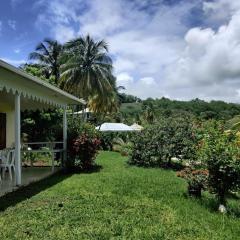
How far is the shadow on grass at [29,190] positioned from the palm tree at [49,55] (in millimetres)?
29417

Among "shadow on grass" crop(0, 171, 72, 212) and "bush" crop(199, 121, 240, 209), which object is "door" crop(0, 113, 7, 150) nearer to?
"shadow on grass" crop(0, 171, 72, 212)

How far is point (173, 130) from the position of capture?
64.7ft

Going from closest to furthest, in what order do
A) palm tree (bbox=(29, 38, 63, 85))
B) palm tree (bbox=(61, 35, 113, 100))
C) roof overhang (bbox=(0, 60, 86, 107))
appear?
roof overhang (bbox=(0, 60, 86, 107)), palm tree (bbox=(61, 35, 113, 100)), palm tree (bbox=(29, 38, 63, 85))

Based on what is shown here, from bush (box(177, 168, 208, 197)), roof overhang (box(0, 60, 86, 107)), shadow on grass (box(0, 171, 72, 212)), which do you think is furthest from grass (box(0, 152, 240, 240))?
roof overhang (box(0, 60, 86, 107))

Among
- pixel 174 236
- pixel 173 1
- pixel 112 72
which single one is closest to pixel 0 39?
pixel 173 1

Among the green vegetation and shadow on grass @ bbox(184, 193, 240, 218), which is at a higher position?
the green vegetation

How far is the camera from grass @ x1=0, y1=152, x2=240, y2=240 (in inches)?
273

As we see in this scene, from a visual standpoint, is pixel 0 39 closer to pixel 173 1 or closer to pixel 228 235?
pixel 173 1

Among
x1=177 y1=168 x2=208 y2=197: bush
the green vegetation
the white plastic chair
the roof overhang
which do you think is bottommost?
x1=177 y1=168 x2=208 y2=197: bush

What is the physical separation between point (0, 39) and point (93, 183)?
7101 mm

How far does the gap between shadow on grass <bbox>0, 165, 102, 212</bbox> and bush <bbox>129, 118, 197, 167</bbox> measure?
15.4 feet

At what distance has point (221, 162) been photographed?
913 centimetres

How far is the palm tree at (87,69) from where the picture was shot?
39344 millimetres

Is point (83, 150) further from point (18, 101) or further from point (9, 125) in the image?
point (18, 101)
